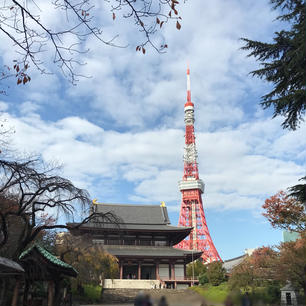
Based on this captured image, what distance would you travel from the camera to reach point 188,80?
237 ft

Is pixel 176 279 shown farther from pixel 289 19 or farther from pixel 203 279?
pixel 289 19

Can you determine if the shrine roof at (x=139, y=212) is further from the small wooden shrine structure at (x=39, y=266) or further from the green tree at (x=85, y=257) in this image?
the small wooden shrine structure at (x=39, y=266)

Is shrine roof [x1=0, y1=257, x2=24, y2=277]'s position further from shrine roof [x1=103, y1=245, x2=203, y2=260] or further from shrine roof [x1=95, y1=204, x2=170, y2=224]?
shrine roof [x1=95, y1=204, x2=170, y2=224]

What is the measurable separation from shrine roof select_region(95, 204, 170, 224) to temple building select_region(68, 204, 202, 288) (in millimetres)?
289

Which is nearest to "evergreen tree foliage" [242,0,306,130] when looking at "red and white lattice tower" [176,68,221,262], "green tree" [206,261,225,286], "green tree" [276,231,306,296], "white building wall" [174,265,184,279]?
"green tree" [276,231,306,296]

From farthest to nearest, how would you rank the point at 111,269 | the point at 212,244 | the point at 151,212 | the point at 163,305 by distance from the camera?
the point at 212,244, the point at 151,212, the point at 111,269, the point at 163,305

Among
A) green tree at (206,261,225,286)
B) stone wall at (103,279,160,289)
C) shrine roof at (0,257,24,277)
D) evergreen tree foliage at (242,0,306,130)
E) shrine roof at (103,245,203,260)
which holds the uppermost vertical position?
evergreen tree foliage at (242,0,306,130)

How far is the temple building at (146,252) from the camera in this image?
32062 millimetres

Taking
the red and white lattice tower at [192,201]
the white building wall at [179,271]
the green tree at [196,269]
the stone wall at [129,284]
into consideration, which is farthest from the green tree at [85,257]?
the red and white lattice tower at [192,201]

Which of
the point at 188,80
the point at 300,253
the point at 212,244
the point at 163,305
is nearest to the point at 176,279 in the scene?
the point at 300,253

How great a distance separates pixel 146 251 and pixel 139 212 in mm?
7665

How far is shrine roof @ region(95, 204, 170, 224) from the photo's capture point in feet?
128

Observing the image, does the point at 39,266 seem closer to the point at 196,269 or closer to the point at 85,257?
the point at 85,257

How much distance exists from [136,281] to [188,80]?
52654 millimetres
